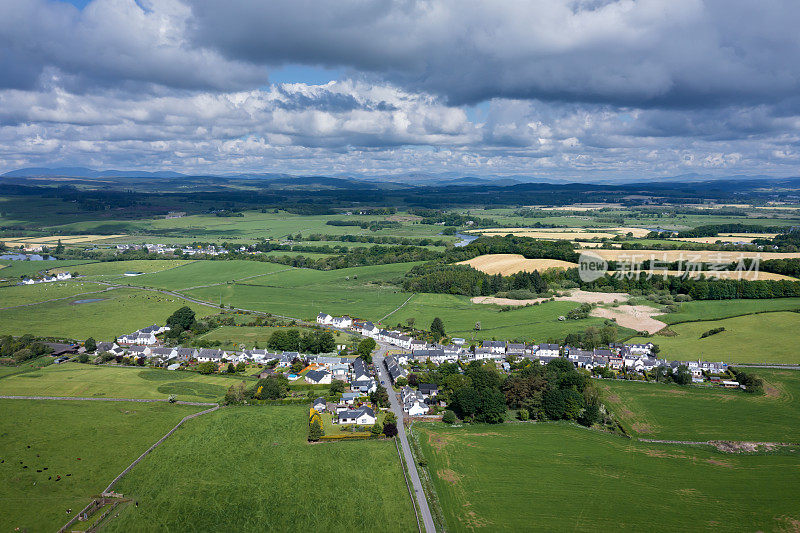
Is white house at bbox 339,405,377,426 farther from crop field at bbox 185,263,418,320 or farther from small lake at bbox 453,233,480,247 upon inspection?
small lake at bbox 453,233,480,247

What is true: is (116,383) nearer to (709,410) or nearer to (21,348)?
(21,348)

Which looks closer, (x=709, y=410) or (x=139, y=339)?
(x=709, y=410)

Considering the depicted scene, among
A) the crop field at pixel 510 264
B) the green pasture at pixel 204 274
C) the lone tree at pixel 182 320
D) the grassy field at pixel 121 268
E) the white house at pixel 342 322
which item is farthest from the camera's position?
the grassy field at pixel 121 268

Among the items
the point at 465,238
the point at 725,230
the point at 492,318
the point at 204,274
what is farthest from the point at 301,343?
the point at 725,230

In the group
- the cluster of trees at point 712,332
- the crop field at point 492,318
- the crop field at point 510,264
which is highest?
the crop field at point 510,264

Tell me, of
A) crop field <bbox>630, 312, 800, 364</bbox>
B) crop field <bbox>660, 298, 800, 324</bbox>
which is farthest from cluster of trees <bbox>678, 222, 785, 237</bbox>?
crop field <bbox>630, 312, 800, 364</bbox>

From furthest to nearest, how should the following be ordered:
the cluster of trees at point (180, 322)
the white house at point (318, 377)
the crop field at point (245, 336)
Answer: the cluster of trees at point (180, 322)
the crop field at point (245, 336)
the white house at point (318, 377)

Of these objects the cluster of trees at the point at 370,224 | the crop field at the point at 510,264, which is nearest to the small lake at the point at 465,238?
the cluster of trees at the point at 370,224

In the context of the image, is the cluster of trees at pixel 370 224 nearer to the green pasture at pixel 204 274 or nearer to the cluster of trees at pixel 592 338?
the green pasture at pixel 204 274

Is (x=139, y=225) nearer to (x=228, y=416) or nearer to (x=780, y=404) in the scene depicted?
(x=228, y=416)
